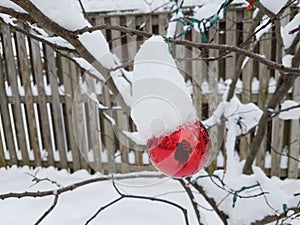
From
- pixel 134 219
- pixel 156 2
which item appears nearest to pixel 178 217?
pixel 134 219

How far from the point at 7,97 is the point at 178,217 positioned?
4.66 feet

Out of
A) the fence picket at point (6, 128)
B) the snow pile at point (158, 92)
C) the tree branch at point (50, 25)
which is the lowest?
the fence picket at point (6, 128)

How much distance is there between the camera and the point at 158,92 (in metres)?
0.43

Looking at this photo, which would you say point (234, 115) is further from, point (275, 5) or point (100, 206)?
point (100, 206)

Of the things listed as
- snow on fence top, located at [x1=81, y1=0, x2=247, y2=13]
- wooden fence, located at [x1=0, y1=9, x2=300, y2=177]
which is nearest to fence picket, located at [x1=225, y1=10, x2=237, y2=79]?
wooden fence, located at [x1=0, y1=9, x2=300, y2=177]

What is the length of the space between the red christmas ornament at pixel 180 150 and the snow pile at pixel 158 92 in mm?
13

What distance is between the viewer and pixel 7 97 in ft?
7.69

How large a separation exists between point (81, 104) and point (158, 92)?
6.23ft

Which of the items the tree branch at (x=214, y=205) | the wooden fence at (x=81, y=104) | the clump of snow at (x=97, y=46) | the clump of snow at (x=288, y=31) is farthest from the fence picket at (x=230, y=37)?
the clump of snow at (x=97, y=46)

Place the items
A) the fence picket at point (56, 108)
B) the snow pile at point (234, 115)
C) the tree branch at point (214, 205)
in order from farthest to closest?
the fence picket at point (56, 108)
the snow pile at point (234, 115)
the tree branch at point (214, 205)

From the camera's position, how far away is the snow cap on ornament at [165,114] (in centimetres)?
43

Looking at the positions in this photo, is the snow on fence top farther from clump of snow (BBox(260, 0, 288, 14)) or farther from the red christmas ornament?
the red christmas ornament

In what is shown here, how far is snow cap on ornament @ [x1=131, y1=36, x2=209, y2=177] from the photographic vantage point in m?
0.43

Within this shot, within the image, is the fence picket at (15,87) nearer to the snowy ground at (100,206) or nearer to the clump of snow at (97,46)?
the snowy ground at (100,206)
